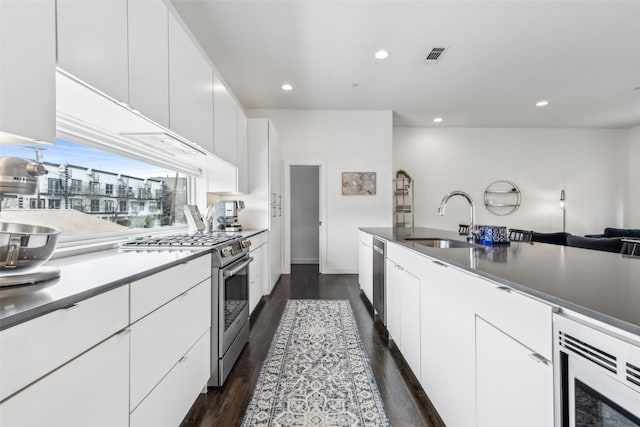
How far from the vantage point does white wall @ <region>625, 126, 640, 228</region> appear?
624cm

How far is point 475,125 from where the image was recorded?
20.2 feet

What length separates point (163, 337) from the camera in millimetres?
1242

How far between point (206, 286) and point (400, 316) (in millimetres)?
1323

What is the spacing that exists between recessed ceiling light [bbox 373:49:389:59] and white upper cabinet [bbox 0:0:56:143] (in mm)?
2950

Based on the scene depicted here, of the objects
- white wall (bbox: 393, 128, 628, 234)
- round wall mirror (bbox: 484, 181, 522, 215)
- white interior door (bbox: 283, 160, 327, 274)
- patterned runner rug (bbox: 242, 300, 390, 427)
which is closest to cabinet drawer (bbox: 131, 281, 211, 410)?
patterned runner rug (bbox: 242, 300, 390, 427)

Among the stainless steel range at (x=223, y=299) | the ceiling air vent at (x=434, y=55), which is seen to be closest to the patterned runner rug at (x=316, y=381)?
the stainless steel range at (x=223, y=299)

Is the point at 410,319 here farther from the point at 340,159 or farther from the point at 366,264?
the point at 340,159

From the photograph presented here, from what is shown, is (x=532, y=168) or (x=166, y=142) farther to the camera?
(x=532, y=168)

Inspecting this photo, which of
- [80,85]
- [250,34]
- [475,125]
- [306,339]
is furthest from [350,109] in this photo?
[80,85]

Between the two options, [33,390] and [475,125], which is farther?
[475,125]

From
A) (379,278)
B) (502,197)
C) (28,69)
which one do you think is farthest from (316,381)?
(502,197)

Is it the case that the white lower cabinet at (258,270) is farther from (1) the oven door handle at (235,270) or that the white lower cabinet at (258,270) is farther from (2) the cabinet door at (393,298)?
(2) the cabinet door at (393,298)

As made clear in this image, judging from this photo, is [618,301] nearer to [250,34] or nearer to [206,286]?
[206,286]

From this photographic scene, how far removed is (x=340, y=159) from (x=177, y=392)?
440cm
